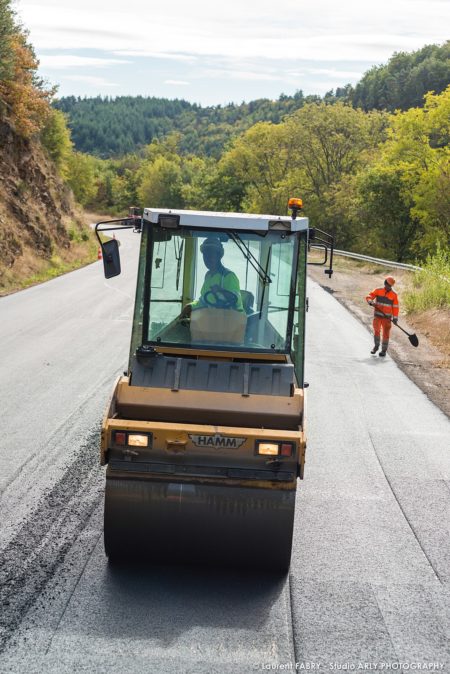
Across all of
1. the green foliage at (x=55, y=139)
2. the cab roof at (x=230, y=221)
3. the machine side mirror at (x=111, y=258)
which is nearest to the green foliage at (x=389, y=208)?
the green foliage at (x=55, y=139)

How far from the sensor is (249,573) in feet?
20.8

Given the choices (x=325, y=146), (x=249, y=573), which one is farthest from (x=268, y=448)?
(x=325, y=146)

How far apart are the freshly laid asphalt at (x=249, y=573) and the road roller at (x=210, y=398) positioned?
1.31 feet

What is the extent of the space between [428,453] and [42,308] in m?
14.4

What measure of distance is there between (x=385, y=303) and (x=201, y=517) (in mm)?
11778

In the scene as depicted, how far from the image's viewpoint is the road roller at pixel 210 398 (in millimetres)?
5953

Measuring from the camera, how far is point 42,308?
22.0m

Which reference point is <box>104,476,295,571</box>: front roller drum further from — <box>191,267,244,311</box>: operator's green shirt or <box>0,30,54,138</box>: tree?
<box>0,30,54,138</box>: tree

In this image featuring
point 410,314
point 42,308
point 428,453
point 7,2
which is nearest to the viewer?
point 428,453

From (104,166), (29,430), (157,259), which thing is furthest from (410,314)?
(104,166)

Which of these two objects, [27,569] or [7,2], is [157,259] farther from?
[7,2]

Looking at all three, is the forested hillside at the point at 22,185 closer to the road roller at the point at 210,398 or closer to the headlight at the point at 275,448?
the road roller at the point at 210,398

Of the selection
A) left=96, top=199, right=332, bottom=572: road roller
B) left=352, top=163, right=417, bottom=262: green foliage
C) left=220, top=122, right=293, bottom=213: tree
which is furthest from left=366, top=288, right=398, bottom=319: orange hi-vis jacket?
left=220, top=122, right=293, bottom=213: tree

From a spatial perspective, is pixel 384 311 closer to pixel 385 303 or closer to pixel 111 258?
pixel 385 303
